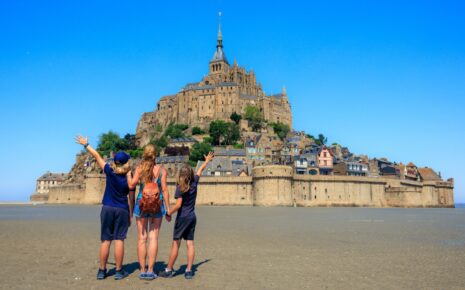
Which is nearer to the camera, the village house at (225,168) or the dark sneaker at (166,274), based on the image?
the dark sneaker at (166,274)

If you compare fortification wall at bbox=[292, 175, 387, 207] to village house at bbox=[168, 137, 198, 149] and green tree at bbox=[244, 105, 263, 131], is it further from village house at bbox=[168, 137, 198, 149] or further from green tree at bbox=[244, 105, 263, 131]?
green tree at bbox=[244, 105, 263, 131]

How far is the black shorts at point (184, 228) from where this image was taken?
8.48 metres

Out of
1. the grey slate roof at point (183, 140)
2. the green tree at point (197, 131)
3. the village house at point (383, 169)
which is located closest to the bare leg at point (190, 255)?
the village house at point (383, 169)

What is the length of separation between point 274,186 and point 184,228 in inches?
1891

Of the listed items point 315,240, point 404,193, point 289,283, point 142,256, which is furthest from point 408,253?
point 404,193

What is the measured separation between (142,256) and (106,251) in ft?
2.28

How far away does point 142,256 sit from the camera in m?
8.19

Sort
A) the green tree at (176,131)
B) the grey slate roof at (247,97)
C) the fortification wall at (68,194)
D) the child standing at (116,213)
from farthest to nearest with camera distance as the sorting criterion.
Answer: the grey slate roof at (247,97) < the green tree at (176,131) < the fortification wall at (68,194) < the child standing at (116,213)

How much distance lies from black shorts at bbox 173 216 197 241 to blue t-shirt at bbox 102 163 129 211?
3.75 ft

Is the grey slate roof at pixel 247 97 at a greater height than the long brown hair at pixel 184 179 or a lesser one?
greater

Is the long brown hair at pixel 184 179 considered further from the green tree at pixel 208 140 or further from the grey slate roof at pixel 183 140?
the green tree at pixel 208 140

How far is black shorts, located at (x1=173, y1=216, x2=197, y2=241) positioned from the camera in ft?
27.8

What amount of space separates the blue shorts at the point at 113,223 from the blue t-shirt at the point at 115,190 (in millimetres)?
101

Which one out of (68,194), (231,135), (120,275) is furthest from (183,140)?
(120,275)
